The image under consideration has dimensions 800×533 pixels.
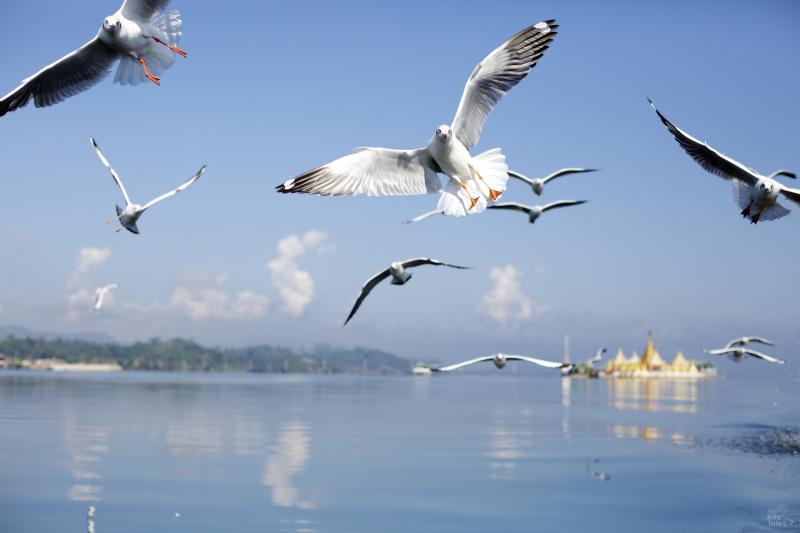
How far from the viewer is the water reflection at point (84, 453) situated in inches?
822

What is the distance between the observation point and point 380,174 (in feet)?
32.4

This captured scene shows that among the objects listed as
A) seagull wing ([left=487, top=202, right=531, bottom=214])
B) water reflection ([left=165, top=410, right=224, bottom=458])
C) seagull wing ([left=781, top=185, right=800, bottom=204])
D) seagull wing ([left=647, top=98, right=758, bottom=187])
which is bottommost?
water reflection ([left=165, top=410, right=224, bottom=458])

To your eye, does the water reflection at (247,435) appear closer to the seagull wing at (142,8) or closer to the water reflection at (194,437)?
the water reflection at (194,437)

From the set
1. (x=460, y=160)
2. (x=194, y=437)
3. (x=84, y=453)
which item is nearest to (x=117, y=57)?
(x=460, y=160)

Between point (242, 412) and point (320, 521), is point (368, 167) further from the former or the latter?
point (242, 412)

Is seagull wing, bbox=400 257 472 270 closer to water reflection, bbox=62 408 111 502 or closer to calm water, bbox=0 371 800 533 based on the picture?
calm water, bbox=0 371 800 533

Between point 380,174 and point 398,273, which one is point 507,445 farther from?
point 380,174

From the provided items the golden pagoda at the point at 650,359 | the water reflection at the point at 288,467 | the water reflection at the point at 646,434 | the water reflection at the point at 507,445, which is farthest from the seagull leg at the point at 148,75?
the golden pagoda at the point at 650,359

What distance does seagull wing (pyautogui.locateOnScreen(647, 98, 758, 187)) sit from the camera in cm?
1277

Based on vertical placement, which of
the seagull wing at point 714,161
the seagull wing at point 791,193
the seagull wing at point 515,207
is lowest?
the seagull wing at point 791,193

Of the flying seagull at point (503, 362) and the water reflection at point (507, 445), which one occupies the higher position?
the flying seagull at point (503, 362)

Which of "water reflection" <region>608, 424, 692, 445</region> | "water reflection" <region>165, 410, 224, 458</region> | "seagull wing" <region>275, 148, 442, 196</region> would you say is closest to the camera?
"seagull wing" <region>275, 148, 442, 196</region>

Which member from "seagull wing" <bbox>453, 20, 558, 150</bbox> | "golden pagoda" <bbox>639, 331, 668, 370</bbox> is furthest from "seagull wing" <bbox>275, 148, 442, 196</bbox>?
"golden pagoda" <bbox>639, 331, 668, 370</bbox>

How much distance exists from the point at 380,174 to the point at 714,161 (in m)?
5.66
